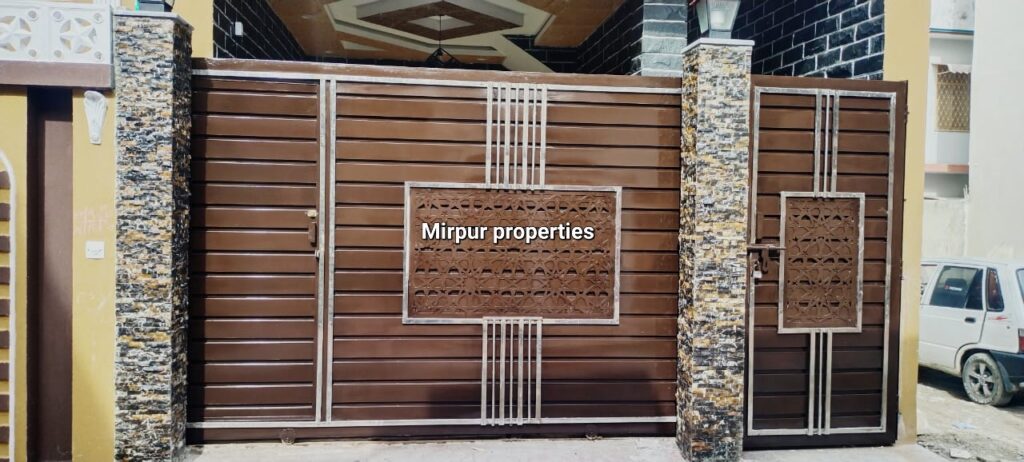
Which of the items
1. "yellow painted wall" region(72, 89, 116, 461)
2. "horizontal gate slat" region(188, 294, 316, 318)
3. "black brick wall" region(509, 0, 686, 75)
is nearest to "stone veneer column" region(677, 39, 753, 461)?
"black brick wall" region(509, 0, 686, 75)

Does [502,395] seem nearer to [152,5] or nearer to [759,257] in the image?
[759,257]

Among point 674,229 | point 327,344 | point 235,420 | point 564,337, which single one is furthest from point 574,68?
point 235,420

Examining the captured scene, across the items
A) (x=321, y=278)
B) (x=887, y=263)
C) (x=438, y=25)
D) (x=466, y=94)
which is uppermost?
(x=438, y=25)

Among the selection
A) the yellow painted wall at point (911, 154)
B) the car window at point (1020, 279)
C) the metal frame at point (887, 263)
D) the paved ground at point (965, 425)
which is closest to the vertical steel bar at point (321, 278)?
the metal frame at point (887, 263)

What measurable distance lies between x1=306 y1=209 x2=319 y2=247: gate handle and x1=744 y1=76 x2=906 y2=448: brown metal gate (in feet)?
10.4

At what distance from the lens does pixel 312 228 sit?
14.9 feet

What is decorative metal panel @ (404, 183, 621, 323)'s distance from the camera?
467 centimetres

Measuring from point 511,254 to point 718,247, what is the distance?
4.83ft

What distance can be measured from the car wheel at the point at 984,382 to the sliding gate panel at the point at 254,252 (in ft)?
22.6

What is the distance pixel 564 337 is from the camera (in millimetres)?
4770

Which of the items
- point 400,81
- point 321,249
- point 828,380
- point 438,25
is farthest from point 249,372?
point 438,25

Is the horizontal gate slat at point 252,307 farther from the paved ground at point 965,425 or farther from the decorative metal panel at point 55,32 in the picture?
the paved ground at point 965,425

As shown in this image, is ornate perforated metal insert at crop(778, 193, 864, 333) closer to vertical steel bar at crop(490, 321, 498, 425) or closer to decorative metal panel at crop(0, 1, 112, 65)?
vertical steel bar at crop(490, 321, 498, 425)

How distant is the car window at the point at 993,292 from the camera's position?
269 inches
